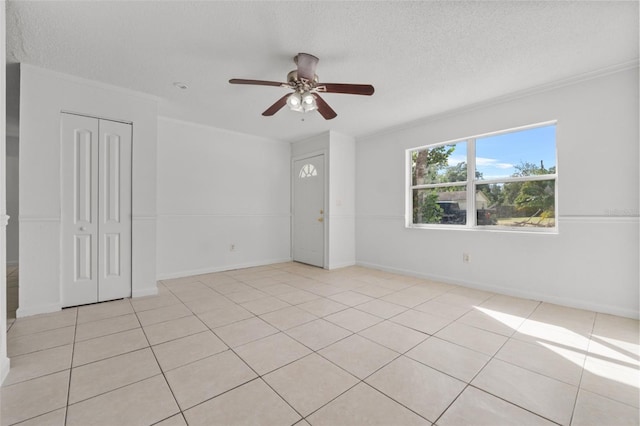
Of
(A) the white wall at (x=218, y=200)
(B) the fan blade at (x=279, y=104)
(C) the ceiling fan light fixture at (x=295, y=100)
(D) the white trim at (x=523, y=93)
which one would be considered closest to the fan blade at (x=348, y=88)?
(C) the ceiling fan light fixture at (x=295, y=100)

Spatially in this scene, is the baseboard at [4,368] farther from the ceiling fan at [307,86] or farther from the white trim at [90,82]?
the white trim at [90,82]

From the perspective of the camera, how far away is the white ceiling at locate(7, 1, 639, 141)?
199 centimetres

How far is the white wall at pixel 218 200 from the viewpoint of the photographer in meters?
4.33

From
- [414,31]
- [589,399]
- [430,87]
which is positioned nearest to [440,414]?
[589,399]

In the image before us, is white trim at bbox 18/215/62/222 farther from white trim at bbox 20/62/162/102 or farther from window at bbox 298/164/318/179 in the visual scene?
window at bbox 298/164/318/179

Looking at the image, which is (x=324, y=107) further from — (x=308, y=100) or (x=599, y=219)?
(x=599, y=219)

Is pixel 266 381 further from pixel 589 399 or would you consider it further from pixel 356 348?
pixel 589 399

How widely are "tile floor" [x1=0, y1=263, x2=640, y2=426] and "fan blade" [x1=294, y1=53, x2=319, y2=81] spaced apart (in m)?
2.35

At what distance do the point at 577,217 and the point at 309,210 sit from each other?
Result: 12.9 ft

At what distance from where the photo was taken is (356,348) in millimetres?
2125

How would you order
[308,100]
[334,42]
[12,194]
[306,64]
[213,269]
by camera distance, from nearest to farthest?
[334,42], [306,64], [308,100], [213,269], [12,194]

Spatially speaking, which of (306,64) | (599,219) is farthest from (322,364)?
Answer: (599,219)

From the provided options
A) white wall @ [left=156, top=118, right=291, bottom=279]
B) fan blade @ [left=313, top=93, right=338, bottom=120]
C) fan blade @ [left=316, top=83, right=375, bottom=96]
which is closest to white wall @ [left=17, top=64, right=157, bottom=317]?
white wall @ [left=156, top=118, right=291, bottom=279]

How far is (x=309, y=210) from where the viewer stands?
5.43 meters
